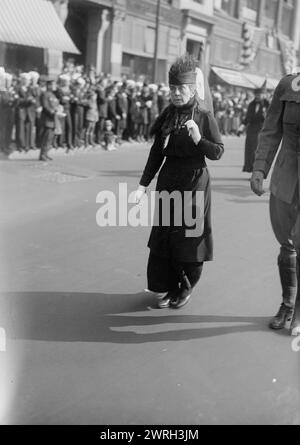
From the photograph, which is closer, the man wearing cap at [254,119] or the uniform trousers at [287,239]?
the uniform trousers at [287,239]

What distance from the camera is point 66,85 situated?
13680mm

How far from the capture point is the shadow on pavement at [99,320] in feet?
12.6

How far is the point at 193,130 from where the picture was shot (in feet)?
12.5

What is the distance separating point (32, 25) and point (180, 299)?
518 inches

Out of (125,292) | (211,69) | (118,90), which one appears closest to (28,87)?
(118,90)

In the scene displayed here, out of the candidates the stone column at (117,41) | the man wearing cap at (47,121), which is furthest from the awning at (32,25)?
the stone column at (117,41)

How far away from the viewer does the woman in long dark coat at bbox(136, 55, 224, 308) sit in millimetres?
3895

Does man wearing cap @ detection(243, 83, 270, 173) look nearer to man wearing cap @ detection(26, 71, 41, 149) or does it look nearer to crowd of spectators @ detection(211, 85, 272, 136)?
man wearing cap @ detection(26, 71, 41, 149)

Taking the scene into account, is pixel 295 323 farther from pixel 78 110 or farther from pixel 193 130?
pixel 78 110

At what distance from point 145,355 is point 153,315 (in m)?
0.69

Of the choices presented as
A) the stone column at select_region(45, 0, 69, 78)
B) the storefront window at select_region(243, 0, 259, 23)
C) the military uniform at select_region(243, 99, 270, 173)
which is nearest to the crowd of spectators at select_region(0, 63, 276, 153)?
the stone column at select_region(45, 0, 69, 78)

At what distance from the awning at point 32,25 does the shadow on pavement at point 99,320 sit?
30.4 feet

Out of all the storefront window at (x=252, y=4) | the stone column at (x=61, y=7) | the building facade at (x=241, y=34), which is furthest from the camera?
the storefront window at (x=252, y=4)

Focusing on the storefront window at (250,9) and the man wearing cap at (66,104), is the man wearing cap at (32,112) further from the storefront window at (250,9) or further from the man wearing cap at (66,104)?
the storefront window at (250,9)
